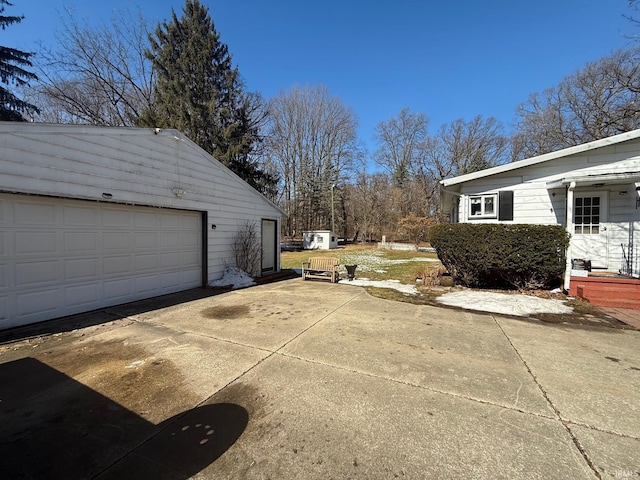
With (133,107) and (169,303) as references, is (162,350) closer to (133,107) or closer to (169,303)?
(169,303)

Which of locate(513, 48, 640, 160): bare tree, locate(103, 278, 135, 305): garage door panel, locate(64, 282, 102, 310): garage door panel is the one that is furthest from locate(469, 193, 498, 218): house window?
locate(513, 48, 640, 160): bare tree

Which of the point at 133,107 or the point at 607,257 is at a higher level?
the point at 133,107

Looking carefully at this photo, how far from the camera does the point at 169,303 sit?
20.2 feet

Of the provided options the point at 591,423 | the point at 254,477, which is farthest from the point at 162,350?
the point at 591,423

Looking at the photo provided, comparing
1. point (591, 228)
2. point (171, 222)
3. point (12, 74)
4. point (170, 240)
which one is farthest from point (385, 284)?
point (12, 74)

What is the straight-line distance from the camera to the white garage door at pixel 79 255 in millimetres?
4488

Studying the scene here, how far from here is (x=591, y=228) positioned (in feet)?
25.1

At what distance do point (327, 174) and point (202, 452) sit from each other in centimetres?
2931

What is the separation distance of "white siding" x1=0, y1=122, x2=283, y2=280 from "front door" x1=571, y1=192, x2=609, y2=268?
9.98 metres

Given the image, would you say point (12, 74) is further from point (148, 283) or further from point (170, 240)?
point (148, 283)

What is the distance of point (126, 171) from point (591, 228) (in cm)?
1190

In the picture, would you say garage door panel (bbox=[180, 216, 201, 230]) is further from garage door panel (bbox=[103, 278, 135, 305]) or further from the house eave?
the house eave

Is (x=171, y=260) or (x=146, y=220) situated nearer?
(x=146, y=220)

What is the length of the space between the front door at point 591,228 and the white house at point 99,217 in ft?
34.1
